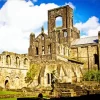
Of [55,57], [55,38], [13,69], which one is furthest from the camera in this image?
[55,38]

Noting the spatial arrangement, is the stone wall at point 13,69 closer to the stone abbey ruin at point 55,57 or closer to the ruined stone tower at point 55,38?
the stone abbey ruin at point 55,57

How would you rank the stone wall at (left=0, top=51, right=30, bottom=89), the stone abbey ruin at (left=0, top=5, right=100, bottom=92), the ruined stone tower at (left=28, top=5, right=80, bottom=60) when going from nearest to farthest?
the stone wall at (left=0, top=51, right=30, bottom=89), the stone abbey ruin at (left=0, top=5, right=100, bottom=92), the ruined stone tower at (left=28, top=5, right=80, bottom=60)

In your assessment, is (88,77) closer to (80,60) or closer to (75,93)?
(80,60)

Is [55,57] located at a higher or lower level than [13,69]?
higher

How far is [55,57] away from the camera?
58.5 m

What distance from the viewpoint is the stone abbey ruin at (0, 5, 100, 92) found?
50.5 metres

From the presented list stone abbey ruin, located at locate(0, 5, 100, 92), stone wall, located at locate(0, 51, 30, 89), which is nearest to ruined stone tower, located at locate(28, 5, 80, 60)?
stone abbey ruin, located at locate(0, 5, 100, 92)

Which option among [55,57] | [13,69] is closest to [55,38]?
[55,57]

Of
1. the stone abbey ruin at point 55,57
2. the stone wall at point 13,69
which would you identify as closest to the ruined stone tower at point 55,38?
the stone abbey ruin at point 55,57

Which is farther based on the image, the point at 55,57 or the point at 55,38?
the point at 55,38

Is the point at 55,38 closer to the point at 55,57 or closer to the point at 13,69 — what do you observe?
the point at 55,57

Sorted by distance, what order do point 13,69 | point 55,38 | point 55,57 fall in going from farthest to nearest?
point 55,38, point 55,57, point 13,69

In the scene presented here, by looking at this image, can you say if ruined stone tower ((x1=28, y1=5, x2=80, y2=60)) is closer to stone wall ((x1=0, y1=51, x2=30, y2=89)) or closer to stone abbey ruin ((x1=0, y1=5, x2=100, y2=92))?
stone abbey ruin ((x1=0, y1=5, x2=100, y2=92))

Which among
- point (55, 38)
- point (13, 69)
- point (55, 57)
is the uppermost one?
point (55, 38)
